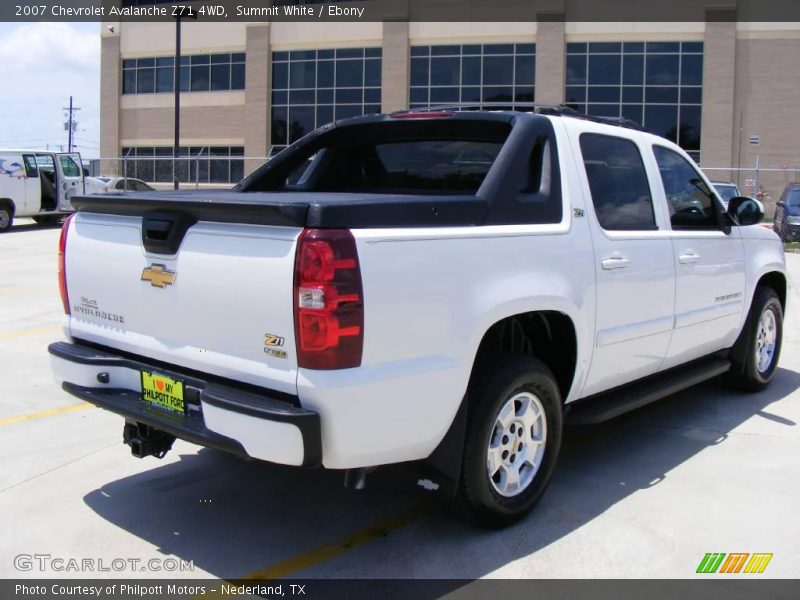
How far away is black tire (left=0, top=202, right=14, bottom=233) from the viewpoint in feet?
74.6

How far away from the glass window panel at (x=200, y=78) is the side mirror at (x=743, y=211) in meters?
41.0

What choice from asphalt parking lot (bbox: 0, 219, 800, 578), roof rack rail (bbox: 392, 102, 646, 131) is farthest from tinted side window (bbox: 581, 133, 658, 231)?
asphalt parking lot (bbox: 0, 219, 800, 578)

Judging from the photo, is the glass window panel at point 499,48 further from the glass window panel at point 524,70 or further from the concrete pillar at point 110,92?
the concrete pillar at point 110,92

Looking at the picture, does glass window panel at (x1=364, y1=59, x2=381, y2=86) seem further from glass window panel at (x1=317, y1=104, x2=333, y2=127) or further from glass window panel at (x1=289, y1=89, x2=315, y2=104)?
glass window panel at (x1=289, y1=89, x2=315, y2=104)

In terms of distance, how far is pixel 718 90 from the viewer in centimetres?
3666

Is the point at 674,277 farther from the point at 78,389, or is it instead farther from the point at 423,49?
the point at 423,49

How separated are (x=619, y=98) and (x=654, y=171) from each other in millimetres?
33995

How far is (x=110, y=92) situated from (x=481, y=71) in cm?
2095

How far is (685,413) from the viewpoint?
6242 mm

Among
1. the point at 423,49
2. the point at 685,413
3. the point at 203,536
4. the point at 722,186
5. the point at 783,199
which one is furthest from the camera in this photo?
the point at 423,49

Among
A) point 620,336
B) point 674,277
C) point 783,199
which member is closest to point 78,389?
point 620,336

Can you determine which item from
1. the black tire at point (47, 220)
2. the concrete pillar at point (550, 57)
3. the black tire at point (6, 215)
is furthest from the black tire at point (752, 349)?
the concrete pillar at point (550, 57)

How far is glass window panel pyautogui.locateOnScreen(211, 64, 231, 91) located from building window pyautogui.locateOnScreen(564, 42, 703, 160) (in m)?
17.8

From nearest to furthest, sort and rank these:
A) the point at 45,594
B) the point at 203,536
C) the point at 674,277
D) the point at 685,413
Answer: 1. the point at 45,594
2. the point at 203,536
3. the point at 674,277
4. the point at 685,413
